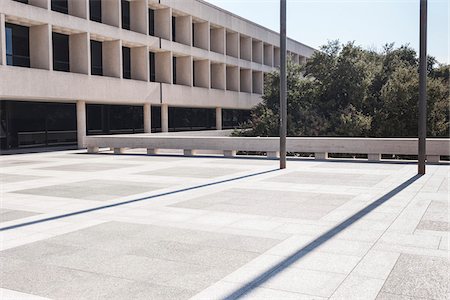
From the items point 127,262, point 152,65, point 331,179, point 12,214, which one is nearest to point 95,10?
point 152,65

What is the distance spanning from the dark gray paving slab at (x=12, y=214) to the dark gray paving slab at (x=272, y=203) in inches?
118

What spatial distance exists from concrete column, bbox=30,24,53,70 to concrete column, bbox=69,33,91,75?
113 inches

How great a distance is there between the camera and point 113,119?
39938 mm

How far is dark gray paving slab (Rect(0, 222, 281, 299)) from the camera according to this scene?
508 cm

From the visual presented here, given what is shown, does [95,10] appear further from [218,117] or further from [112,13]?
[218,117]

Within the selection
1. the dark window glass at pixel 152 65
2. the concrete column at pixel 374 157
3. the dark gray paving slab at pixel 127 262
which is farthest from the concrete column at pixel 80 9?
the dark gray paving slab at pixel 127 262

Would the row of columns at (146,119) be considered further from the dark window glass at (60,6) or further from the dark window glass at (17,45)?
the dark window glass at (60,6)

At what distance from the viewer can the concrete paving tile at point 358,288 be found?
4754 millimetres

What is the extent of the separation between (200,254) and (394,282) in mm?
2514

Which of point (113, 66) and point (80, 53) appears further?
point (113, 66)

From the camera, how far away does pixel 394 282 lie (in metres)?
5.15

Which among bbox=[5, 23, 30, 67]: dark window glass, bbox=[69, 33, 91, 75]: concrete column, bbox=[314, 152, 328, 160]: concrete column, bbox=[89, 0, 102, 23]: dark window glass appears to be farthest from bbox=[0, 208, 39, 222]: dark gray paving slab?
bbox=[89, 0, 102, 23]: dark window glass

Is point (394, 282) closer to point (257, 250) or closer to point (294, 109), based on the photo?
point (257, 250)

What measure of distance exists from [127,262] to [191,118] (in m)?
44.6
